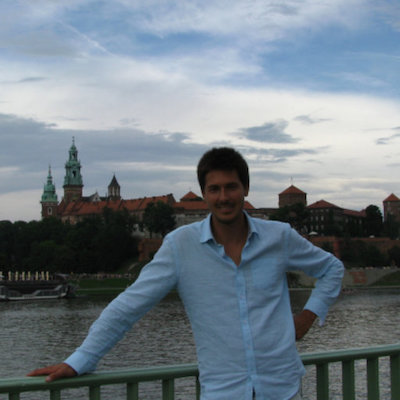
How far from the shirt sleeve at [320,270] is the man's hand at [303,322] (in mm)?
24

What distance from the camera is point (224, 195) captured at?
224 centimetres

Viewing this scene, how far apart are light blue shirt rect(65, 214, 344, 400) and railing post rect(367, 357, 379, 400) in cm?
63

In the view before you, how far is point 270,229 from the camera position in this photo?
2305 millimetres

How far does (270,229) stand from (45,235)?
66342 millimetres

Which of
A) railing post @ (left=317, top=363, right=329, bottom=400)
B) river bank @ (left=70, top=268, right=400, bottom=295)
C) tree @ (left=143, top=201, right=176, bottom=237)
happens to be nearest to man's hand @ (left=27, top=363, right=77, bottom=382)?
railing post @ (left=317, top=363, right=329, bottom=400)

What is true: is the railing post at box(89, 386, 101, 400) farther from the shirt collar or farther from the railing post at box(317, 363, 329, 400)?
the railing post at box(317, 363, 329, 400)

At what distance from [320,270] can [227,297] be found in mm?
444

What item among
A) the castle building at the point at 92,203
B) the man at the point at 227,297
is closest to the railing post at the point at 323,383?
the man at the point at 227,297

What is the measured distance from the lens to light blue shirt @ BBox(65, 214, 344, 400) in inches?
82.1

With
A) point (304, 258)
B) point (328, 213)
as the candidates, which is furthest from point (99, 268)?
point (304, 258)

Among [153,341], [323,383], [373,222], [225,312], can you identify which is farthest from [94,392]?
[373,222]

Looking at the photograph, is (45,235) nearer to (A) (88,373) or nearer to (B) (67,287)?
(B) (67,287)

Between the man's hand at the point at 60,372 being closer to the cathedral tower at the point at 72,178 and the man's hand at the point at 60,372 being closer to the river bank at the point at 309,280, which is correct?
the river bank at the point at 309,280

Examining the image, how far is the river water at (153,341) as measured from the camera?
464 inches
